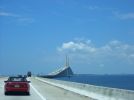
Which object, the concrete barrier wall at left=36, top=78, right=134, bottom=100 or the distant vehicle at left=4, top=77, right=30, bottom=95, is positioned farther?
the distant vehicle at left=4, top=77, right=30, bottom=95

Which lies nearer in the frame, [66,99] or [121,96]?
[121,96]

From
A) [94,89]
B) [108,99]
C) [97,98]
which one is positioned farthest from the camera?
[94,89]

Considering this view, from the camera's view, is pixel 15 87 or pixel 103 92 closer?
pixel 103 92

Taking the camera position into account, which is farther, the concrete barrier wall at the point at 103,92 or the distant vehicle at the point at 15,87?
the distant vehicle at the point at 15,87

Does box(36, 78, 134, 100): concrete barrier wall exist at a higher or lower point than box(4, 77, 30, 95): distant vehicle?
lower

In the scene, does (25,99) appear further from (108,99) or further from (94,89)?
(108,99)

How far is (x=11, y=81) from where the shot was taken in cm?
3572

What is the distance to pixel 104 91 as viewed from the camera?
984 inches

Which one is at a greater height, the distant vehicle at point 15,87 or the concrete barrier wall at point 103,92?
the distant vehicle at point 15,87

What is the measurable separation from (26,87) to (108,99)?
13280mm

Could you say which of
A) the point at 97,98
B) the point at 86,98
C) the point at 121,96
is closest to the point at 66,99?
the point at 86,98

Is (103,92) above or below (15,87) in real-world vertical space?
below

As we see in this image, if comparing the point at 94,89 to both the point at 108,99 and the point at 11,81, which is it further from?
the point at 11,81

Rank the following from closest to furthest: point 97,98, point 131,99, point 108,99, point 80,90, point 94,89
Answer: point 131,99 → point 108,99 → point 97,98 → point 94,89 → point 80,90
